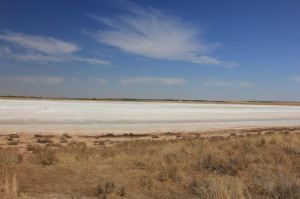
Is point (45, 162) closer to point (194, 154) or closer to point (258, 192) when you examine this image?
point (194, 154)

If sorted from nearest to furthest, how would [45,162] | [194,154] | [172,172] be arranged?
[172,172] → [45,162] → [194,154]

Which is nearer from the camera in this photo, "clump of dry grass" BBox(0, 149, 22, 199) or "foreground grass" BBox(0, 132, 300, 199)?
Result: "clump of dry grass" BBox(0, 149, 22, 199)

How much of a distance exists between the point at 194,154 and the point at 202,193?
6277mm

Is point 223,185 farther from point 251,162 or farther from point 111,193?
point 251,162

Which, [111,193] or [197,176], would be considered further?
[197,176]

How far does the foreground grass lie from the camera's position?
8641mm

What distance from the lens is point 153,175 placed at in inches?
426

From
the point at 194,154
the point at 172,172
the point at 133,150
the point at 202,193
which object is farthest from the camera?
the point at 133,150

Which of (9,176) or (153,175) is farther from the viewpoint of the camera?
(153,175)

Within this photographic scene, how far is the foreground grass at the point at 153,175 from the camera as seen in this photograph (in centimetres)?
A: 864

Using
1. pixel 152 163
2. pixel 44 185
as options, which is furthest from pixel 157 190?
pixel 152 163

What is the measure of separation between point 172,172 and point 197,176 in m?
0.67

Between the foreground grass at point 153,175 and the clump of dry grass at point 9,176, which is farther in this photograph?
the foreground grass at point 153,175

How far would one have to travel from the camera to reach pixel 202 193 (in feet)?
28.0
